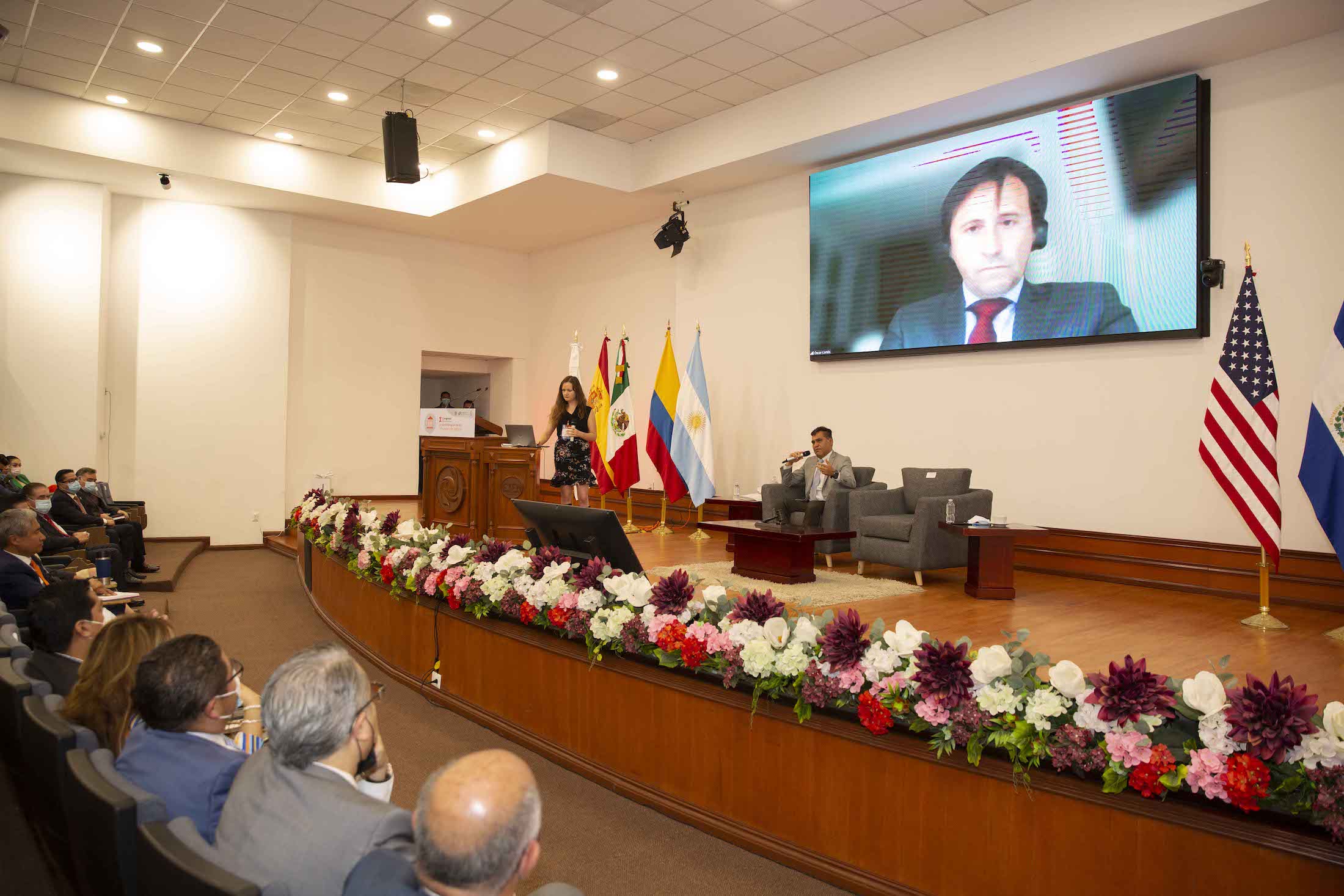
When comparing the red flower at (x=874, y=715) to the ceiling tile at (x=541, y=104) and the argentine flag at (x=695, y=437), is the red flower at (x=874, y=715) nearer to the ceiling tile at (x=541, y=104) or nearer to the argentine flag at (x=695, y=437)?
the argentine flag at (x=695, y=437)

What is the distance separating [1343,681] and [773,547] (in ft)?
11.6

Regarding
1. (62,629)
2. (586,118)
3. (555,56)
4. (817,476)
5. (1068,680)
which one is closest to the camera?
(1068,680)

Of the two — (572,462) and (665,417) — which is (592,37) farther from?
(665,417)

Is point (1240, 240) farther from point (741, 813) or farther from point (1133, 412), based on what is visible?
point (741, 813)

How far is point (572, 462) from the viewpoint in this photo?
25.8 feet

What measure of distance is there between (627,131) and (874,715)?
Answer: 27.9 feet

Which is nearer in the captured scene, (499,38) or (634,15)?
(634,15)

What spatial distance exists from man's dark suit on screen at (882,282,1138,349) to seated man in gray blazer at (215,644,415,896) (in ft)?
21.7

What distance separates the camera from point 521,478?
8102 millimetres

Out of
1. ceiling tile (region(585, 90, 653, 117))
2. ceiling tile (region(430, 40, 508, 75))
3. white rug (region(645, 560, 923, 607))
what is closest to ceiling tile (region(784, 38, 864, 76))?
ceiling tile (region(585, 90, 653, 117))

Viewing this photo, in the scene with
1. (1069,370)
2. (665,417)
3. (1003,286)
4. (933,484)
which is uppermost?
(1003,286)

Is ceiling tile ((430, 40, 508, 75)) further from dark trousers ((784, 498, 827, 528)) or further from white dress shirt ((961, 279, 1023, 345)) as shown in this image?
dark trousers ((784, 498, 827, 528))

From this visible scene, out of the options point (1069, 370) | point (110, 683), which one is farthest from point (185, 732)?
point (1069, 370)

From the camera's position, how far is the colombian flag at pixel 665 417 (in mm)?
9695
